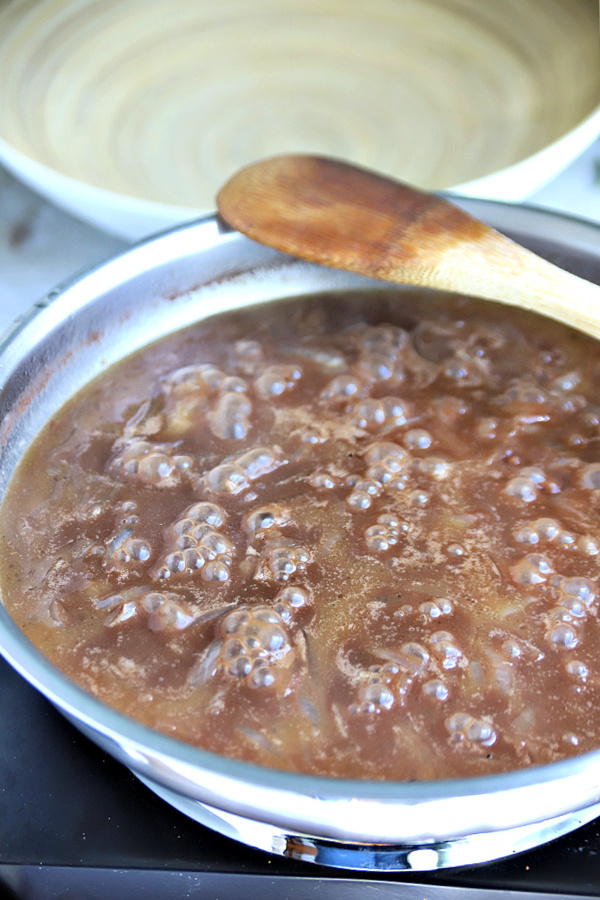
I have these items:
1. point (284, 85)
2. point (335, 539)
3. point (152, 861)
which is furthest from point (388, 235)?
point (152, 861)

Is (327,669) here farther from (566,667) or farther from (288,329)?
(288,329)

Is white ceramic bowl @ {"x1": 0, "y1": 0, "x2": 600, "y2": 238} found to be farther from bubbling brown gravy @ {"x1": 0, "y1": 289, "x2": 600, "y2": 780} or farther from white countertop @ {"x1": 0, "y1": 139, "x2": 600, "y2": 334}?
bubbling brown gravy @ {"x1": 0, "y1": 289, "x2": 600, "y2": 780}

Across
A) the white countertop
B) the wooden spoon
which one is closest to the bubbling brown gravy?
the wooden spoon

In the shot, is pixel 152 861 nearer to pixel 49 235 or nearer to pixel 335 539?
pixel 335 539

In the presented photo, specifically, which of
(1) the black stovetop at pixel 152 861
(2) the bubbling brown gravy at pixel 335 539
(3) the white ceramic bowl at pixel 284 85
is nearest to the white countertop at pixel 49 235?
(3) the white ceramic bowl at pixel 284 85

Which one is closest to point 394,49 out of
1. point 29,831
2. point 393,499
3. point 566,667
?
point 393,499
